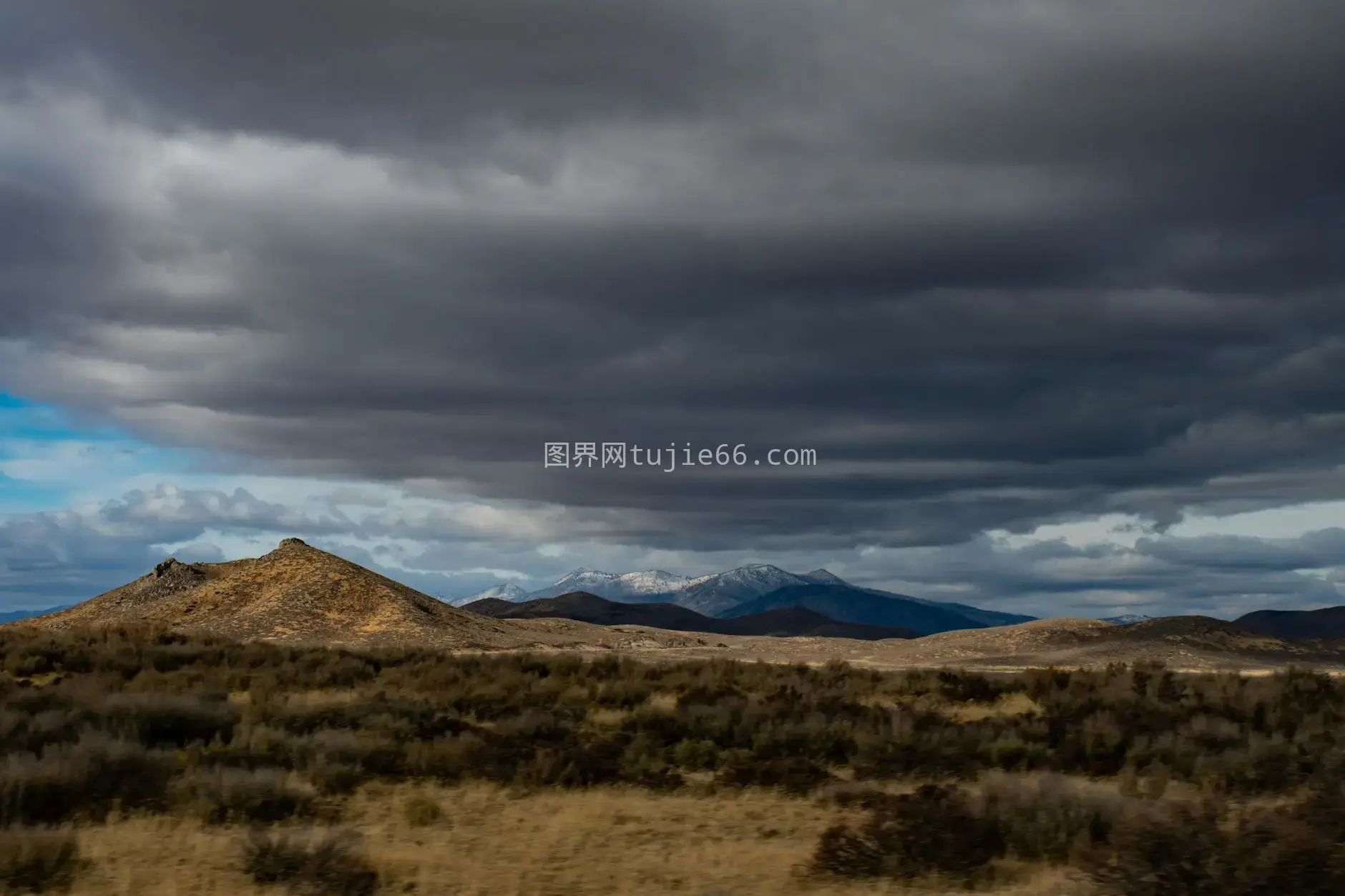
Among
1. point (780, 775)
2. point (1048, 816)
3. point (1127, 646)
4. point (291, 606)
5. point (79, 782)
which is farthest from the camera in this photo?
point (291, 606)

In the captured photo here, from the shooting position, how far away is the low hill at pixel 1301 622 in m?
147

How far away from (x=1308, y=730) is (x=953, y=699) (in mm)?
8641

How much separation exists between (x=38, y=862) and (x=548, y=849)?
17.3 feet

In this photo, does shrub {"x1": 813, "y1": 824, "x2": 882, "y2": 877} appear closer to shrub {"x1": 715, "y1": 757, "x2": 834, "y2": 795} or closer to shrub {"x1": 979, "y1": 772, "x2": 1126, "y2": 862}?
shrub {"x1": 979, "y1": 772, "x2": 1126, "y2": 862}

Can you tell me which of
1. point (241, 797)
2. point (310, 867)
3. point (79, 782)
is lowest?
point (310, 867)

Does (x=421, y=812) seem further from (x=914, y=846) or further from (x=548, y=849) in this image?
(x=914, y=846)

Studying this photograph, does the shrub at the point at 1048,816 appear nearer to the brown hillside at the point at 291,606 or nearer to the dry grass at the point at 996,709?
the dry grass at the point at 996,709

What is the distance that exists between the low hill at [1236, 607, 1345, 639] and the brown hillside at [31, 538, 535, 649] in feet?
345

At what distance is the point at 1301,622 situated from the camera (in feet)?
543

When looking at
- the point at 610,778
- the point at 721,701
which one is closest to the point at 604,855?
the point at 610,778

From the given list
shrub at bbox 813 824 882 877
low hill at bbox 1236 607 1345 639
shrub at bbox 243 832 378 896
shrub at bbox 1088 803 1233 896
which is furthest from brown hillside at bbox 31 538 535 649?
low hill at bbox 1236 607 1345 639

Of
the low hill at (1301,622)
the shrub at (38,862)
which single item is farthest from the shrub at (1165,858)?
the low hill at (1301,622)

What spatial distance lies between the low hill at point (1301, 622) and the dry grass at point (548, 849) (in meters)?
138

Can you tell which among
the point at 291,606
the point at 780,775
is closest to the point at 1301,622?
the point at 291,606
